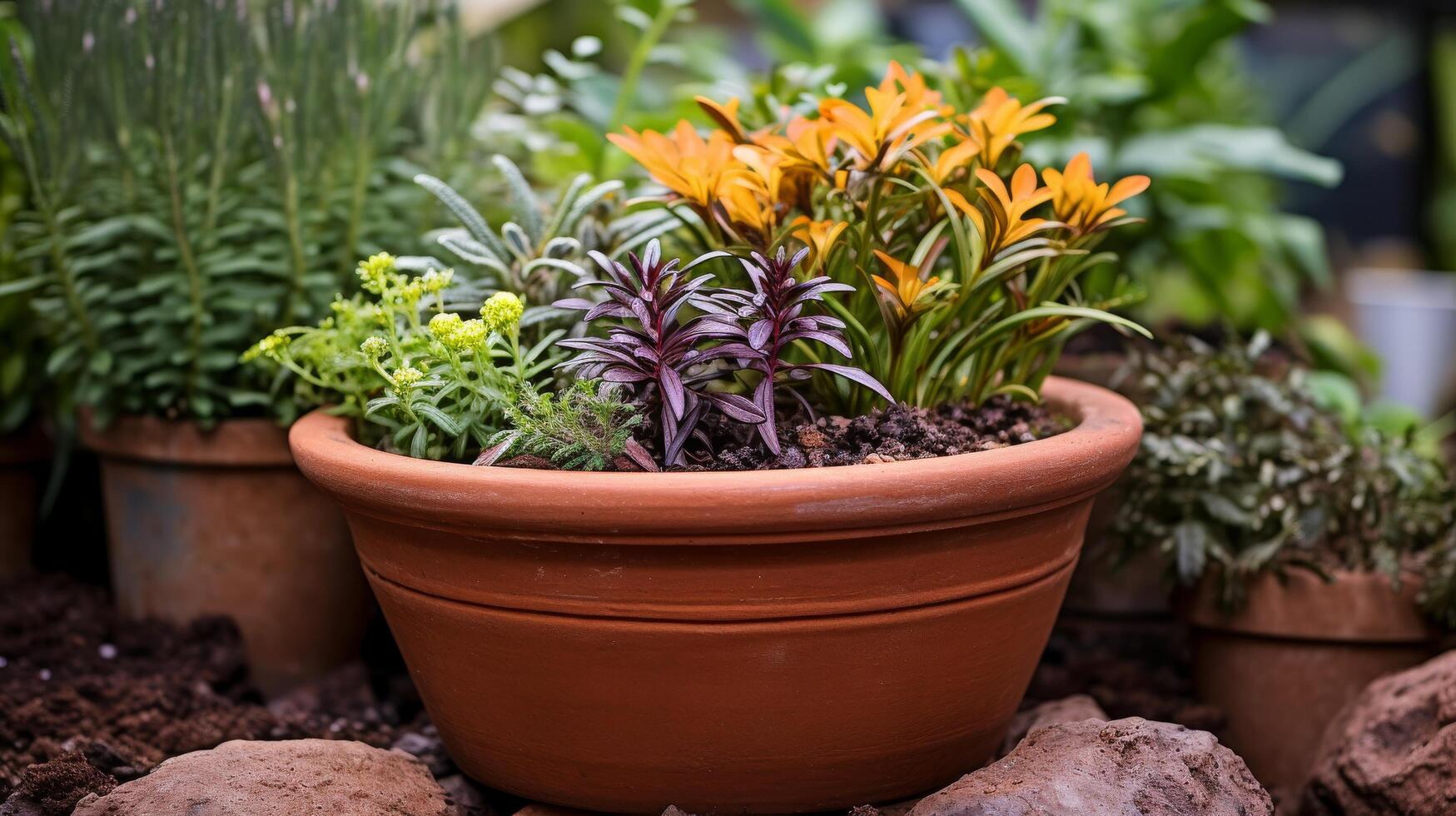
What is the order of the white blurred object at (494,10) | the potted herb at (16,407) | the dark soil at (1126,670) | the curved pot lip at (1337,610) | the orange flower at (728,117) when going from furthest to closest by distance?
1. the white blurred object at (494,10)
2. the potted herb at (16,407)
3. the dark soil at (1126,670)
4. the curved pot lip at (1337,610)
5. the orange flower at (728,117)

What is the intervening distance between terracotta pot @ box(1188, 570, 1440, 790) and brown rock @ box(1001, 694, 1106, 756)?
31 cm

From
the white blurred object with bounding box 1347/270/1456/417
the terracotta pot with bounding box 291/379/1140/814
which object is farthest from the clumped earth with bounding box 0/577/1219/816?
the white blurred object with bounding box 1347/270/1456/417

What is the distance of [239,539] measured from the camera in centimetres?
201

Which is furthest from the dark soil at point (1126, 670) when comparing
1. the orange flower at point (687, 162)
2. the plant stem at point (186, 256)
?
the plant stem at point (186, 256)

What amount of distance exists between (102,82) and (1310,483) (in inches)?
83.7

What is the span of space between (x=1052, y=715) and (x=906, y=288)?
2.39 ft

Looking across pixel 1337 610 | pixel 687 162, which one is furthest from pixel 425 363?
pixel 1337 610

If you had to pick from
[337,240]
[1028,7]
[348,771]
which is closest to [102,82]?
[337,240]

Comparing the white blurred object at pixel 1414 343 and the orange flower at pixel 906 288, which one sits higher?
the orange flower at pixel 906 288

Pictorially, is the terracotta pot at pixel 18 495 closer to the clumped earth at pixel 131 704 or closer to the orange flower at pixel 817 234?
the clumped earth at pixel 131 704

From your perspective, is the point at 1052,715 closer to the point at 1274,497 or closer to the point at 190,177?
the point at 1274,497

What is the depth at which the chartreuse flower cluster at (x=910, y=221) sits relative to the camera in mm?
1533

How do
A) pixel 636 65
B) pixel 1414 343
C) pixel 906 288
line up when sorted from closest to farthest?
pixel 906 288, pixel 636 65, pixel 1414 343

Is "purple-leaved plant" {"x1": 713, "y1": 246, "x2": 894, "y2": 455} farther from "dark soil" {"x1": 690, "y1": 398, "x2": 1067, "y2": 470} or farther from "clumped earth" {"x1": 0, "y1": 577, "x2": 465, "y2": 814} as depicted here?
"clumped earth" {"x1": 0, "y1": 577, "x2": 465, "y2": 814}
